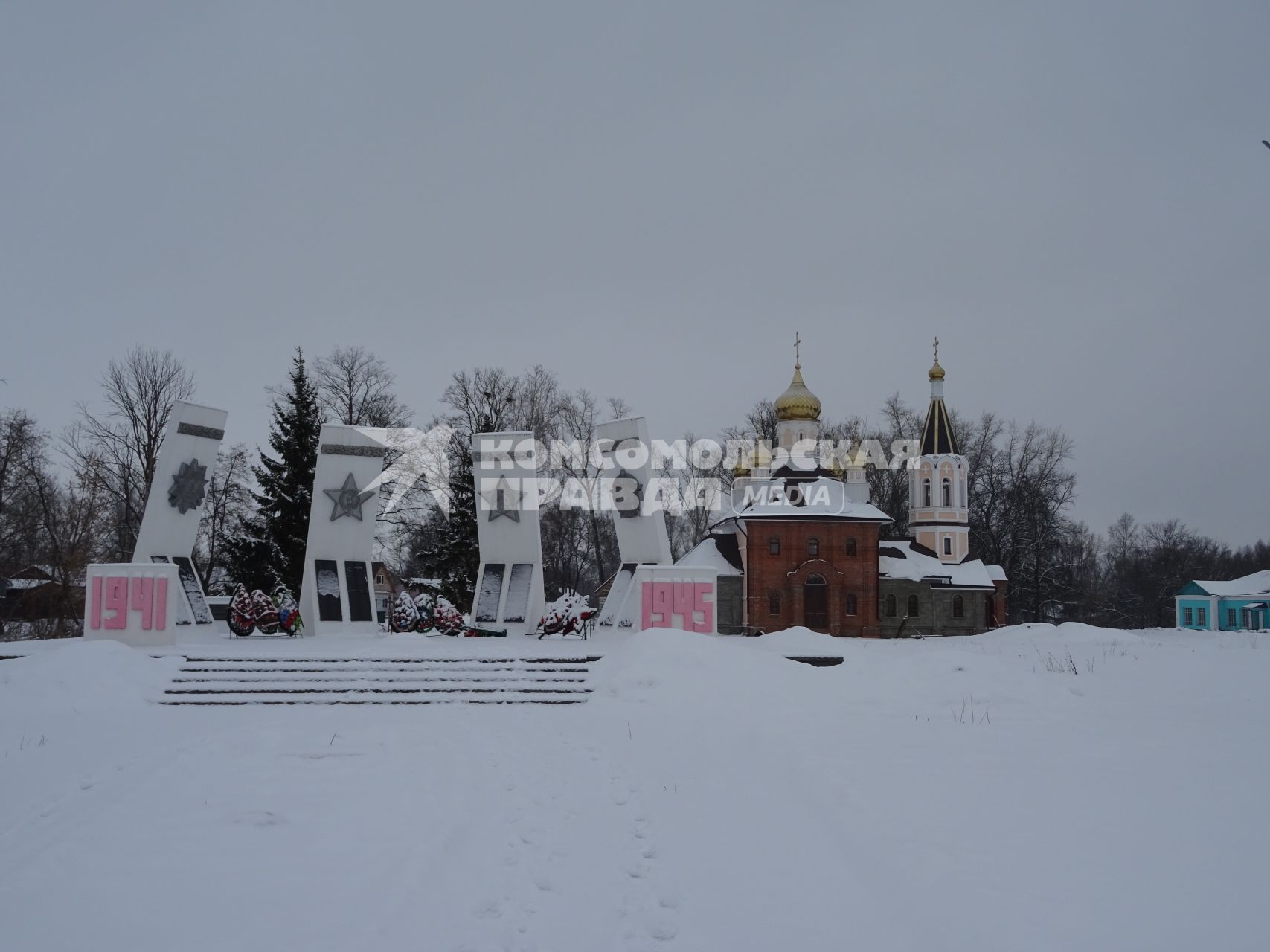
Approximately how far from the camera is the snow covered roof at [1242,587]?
132ft

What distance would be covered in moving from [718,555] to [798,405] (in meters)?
9.50

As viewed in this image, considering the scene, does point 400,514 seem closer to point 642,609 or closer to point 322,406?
point 322,406

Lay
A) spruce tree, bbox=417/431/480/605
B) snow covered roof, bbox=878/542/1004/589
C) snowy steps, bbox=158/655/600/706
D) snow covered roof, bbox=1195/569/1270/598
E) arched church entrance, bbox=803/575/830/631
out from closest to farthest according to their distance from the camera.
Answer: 1. snowy steps, bbox=158/655/600/706
2. spruce tree, bbox=417/431/480/605
3. arched church entrance, bbox=803/575/830/631
4. snow covered roof, bbox=1195/569/1270/598
5. snow covered roof, bbox=878/542/1004/589

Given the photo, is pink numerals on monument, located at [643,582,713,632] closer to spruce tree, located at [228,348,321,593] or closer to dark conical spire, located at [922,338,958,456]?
spruce tree, located at [228,348,321,593]

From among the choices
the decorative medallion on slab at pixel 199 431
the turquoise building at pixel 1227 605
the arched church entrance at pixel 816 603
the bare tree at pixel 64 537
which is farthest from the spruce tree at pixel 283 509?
the turquoise building at pixel 1227 605

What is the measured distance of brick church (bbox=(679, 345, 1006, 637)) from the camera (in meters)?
38.5

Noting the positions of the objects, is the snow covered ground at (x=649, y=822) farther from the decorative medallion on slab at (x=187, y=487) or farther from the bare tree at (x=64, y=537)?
the bare tree at (x=64, y=537)

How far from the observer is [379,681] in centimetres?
1106

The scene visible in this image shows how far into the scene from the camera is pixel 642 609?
14.6m

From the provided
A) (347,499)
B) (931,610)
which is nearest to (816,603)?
(931,610)

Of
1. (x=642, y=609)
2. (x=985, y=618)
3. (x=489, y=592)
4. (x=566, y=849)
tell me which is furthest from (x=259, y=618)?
(x=985, y=618)

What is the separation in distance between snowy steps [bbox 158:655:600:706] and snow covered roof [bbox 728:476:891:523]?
27377 mm

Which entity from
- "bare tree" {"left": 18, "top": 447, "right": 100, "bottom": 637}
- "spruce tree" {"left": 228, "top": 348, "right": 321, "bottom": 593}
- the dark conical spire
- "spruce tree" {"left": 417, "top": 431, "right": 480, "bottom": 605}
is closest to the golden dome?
the dark conical spire

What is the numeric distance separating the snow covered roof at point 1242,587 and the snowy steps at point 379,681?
40775 mm
